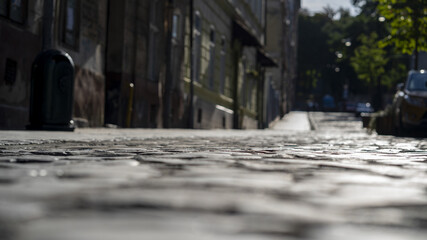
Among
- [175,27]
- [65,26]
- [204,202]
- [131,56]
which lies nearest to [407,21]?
[175,27]

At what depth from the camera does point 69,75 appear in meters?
10.2

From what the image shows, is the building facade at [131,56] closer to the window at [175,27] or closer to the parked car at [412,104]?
the window at [175,27]

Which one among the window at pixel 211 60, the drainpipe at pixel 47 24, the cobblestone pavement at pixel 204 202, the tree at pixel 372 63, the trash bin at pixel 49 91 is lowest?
the cobblestone pavement at pixel 204 202

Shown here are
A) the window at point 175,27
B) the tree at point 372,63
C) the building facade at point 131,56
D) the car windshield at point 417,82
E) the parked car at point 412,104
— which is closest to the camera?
the building facade at point 131,56

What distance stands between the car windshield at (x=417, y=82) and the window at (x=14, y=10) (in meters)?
10.7

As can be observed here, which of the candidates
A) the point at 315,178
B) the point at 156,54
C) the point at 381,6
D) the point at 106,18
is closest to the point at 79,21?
the point at 106,18

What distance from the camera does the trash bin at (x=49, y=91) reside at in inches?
387

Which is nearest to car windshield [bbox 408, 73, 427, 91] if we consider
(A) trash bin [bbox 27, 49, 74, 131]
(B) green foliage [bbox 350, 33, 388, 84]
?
(A) trash bin [bbox 27, 49, 74, 131]

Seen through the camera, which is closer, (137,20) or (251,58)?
(137,20)

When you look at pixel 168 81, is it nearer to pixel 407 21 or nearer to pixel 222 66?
pixel 407 21

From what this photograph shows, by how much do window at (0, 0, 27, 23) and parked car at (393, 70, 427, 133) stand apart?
10.2m

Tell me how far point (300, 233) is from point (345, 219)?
33cm

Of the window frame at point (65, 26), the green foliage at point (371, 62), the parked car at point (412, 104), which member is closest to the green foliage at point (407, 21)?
the parked car at point (412, 104)

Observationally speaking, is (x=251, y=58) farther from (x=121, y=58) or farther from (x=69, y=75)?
(x=69, y=75)
